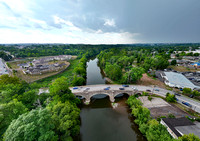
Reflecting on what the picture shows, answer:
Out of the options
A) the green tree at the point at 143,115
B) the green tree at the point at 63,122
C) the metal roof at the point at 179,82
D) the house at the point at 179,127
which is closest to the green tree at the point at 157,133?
the house at the point at 179,127

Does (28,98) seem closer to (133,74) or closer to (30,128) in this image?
(30,128)

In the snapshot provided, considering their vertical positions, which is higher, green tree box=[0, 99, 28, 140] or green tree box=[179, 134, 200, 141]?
green tree box=[0, 99, 28, 140]

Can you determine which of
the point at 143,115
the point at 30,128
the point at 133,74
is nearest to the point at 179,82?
the point at 133,74

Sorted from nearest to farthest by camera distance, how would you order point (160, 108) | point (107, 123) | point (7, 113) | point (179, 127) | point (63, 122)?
point (7, 113) < point (63, 122) < point (179, 127) < point (107, 123) < point (160, 108)

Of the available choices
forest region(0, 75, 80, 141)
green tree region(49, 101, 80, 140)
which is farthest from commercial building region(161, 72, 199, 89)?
green tree region(49, 101, 80, 140)

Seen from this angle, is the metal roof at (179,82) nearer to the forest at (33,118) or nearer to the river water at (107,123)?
the river water at (107,123)

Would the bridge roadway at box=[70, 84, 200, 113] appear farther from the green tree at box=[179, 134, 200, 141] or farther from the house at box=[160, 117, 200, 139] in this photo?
the green tree at box=[179, 134, 200, 141]
